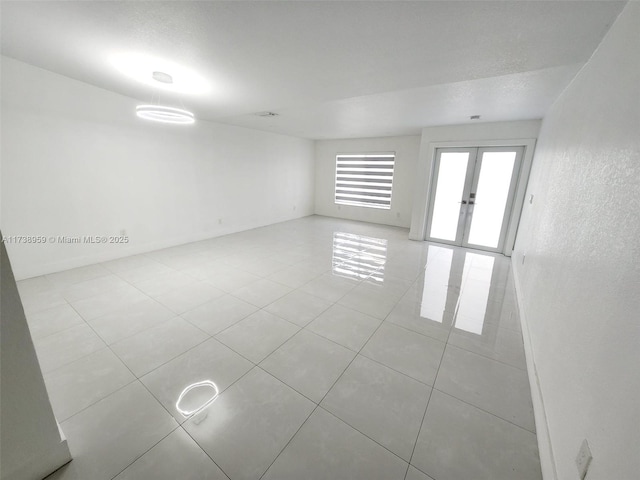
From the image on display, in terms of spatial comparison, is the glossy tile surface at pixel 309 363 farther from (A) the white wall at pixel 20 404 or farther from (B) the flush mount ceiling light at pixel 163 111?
(B) the flush mount ceiling light at pixel 163 111

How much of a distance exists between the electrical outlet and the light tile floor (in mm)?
391

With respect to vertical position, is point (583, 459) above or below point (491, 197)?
below

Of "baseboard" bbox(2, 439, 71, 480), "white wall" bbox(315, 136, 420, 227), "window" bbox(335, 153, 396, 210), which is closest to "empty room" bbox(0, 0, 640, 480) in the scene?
"baseboard" bbox(2, 439, 71, 480)

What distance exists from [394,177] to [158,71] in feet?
18.1

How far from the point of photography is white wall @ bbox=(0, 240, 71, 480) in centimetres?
105

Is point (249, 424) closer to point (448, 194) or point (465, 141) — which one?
point (448, 194)

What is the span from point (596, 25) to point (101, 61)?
4052 mm

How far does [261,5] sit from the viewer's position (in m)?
1.56

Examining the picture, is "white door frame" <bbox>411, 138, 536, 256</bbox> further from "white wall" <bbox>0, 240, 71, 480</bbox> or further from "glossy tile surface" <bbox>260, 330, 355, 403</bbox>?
"white wall" <bbox>0, 240, 71, 480</bbox>

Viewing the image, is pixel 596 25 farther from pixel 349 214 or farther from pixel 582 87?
pixel 349 214

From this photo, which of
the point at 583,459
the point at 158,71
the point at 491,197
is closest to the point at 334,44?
the point at 158,71

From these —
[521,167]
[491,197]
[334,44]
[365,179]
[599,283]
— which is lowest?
[599,283]

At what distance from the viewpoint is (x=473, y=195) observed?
16.3ft

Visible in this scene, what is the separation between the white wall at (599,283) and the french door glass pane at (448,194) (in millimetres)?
3121
